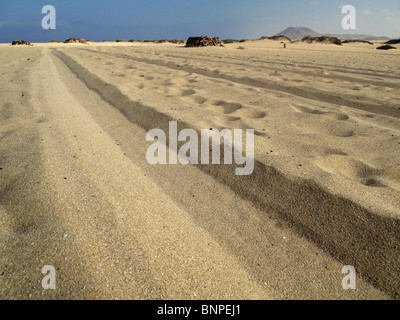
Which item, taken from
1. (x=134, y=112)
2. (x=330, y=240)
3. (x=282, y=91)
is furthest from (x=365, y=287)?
(x=282, y=91)


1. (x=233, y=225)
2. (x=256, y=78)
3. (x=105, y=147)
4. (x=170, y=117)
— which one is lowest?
(x=233, y=225)

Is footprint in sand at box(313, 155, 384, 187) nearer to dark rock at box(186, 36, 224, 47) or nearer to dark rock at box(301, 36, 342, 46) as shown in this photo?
dark rock at box(186, 36, 224, 47)

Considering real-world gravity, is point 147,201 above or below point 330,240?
above

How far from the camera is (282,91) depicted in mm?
3832

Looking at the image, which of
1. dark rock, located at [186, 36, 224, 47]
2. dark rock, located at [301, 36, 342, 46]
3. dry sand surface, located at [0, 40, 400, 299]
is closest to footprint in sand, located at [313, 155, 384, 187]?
dry sand surface, located at [0, 40, 400, 299]

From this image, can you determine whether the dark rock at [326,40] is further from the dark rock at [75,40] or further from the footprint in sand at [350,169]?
the footprint in sand at [350,169]

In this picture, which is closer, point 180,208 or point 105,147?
point 180,208

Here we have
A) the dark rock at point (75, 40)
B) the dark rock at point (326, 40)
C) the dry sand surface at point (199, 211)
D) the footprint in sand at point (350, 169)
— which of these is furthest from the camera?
the dark rock at point (75, 40)

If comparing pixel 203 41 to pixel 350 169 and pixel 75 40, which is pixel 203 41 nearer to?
pixel 75 40

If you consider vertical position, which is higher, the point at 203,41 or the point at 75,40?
the point at 75,40

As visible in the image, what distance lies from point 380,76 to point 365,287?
5.11 meters


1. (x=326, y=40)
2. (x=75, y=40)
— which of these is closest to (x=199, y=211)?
(x=326, y=40)

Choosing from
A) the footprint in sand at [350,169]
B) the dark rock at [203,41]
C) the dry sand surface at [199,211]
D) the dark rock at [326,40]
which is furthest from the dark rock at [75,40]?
the footprint in sand at [350,169]

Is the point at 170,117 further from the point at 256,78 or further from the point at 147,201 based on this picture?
the point at 256,78
